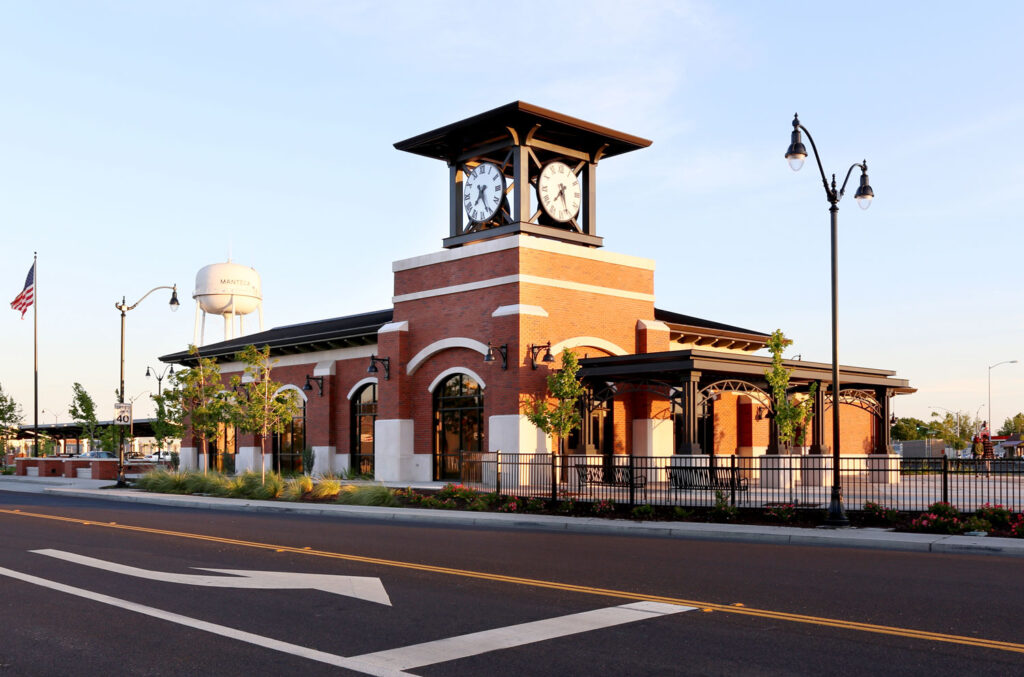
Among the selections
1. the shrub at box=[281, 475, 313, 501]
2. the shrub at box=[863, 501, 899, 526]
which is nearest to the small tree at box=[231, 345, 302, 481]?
the shrub at box=[281, 475, 313, 501]

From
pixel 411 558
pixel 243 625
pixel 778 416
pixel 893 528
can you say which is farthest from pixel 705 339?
pixel 243 625

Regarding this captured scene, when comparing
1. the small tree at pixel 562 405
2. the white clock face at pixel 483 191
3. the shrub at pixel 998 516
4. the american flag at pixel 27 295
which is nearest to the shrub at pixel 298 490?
the small tree at pixel 562 405

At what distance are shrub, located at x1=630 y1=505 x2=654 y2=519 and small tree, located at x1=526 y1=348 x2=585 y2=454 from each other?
700cm

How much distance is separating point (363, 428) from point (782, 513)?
2117 cm

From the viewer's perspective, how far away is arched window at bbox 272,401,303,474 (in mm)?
40375

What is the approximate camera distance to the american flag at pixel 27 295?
47656 mm

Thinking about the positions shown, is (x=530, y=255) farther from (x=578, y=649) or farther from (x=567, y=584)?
(x=578, y=649)

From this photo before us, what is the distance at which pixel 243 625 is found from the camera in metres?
8.34

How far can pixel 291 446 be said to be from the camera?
134 feet

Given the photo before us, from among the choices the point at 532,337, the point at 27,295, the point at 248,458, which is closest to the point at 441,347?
the point at 532,337

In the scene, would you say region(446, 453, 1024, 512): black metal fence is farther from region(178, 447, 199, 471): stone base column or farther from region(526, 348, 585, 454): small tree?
region(178, 447, 199, 471): stone base column

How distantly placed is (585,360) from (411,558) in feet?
54.0

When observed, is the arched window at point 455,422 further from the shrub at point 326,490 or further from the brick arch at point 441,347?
the shrub at point 326,490

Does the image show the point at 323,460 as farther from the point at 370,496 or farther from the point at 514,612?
Answer: the point at 514,612
